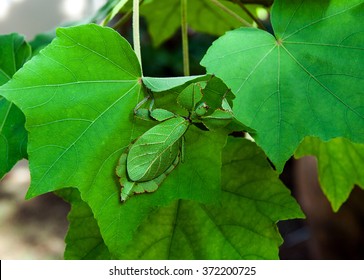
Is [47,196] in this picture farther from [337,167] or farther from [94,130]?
[94,130]

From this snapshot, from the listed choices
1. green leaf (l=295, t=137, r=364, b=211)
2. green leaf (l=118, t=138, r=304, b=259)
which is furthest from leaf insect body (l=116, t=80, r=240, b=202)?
green leaf (l=295, t=137, r=364, b=211)

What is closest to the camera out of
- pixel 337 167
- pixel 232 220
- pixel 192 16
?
pixel 232 220

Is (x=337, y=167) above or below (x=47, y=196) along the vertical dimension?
below

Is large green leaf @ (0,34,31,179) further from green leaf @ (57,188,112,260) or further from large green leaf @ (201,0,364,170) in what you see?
large green leaf @ (201,0,364,170)

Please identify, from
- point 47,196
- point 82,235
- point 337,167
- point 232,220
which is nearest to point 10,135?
point 82,235

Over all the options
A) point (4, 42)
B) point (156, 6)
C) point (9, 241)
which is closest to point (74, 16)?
point (9, 241)
